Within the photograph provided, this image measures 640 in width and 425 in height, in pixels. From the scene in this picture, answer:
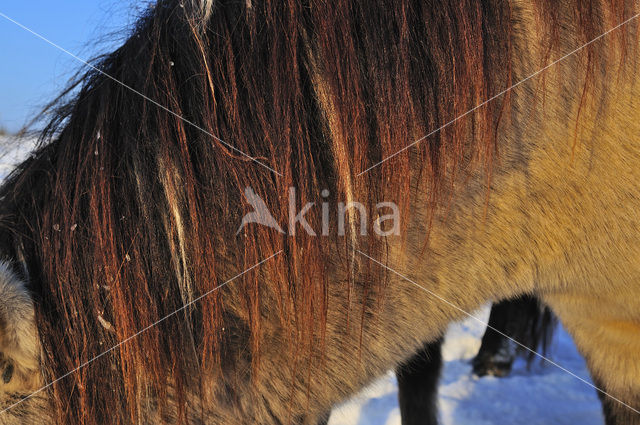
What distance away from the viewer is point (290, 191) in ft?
2.72

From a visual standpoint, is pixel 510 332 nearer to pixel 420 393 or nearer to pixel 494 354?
pixel 494 354

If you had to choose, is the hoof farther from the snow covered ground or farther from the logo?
the logo

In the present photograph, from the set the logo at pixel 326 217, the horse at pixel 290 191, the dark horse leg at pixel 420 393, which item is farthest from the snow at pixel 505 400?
the logo at pixel 326 217

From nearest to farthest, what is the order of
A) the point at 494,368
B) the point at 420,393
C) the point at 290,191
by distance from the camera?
the point at 290,191 < the point at 420,393 < the point at 494,368

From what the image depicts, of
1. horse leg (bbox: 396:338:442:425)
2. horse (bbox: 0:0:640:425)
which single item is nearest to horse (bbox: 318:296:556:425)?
horse leg (bbox: 396:338:442:425)

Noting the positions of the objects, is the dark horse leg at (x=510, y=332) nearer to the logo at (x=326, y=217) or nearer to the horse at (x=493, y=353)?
the horse at (x=493, y=353)

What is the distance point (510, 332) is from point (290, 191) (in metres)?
1.98

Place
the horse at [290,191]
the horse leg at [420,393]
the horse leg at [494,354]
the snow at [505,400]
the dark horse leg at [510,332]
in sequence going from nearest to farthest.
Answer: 1. the horse at [290,191]
2. the horse leg at [420,393]
3. the snow at [505,400]
4. the dark horse leg at [510,332]
5. the horse leg at [494,354]

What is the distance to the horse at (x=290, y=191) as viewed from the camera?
2.55 feet

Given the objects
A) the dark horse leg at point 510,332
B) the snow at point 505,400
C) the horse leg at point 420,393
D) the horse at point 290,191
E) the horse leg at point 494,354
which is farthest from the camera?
the horse leg at point 494,354

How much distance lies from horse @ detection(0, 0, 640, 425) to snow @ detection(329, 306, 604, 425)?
1317mm

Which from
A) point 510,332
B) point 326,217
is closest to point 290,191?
point 326,217

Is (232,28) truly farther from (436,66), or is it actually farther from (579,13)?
(579,13)

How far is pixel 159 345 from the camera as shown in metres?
0.80
